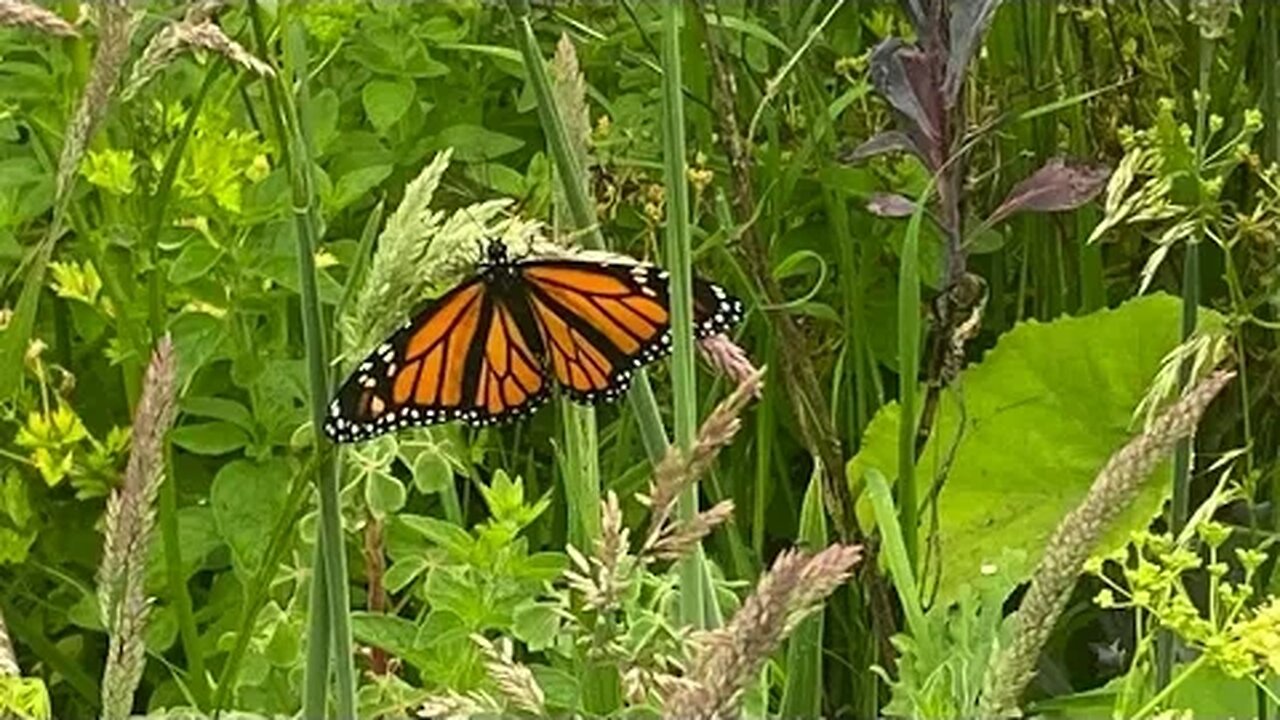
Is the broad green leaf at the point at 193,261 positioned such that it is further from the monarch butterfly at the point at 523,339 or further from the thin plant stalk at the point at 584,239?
the thin plant stalk at the point at 584,239

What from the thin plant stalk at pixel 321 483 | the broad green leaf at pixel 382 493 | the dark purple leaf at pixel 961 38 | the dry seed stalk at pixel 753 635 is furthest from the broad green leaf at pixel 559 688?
the dry seed stalk at pixel 753 635

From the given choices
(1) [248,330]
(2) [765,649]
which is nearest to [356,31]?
(1) [248,330]

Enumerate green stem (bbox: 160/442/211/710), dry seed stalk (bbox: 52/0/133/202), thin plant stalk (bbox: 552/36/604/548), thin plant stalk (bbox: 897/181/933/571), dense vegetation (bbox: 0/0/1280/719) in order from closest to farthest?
dry seed stalk (bbox: 52/0/133/202), thin plant stalk (bbox: 552/36/604/548), dense vegetation (bbox: 0/0/1280/719), thin plant stalk (bbox: 897/181/933/571), green stem (bbox: 160/442/211/710)

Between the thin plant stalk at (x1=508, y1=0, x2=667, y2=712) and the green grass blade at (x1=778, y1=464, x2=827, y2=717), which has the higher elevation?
the thin plant stalk at (x1=508, y1=0, x2=667, y2=712)

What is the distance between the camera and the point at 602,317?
1403 mm

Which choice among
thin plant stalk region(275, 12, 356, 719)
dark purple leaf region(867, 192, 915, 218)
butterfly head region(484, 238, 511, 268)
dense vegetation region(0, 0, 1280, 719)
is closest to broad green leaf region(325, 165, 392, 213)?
dense vegetation region(0, 0, 1280, 719)

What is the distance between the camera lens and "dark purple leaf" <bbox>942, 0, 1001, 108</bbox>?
5.04ft

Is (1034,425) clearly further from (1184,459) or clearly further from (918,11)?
(1184,459)

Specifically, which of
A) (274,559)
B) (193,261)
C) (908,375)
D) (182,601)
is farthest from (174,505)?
(274,559)

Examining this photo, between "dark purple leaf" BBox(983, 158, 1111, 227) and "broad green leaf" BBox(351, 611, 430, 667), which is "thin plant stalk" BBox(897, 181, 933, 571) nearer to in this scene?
"dark purple leaf" BBox(983, 158, 1111, 227)

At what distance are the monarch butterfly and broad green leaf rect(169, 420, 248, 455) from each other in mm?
501

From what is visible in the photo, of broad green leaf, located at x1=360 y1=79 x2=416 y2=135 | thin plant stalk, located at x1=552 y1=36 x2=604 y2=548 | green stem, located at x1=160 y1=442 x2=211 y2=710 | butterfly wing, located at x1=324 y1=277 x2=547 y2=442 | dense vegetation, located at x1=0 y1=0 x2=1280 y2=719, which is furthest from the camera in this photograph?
broad green leaf, located at x1=360 y1=79 x2=416 y2=135

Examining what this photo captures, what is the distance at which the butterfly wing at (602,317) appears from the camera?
1313 millimetres

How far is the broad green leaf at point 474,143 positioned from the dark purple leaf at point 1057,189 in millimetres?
589
